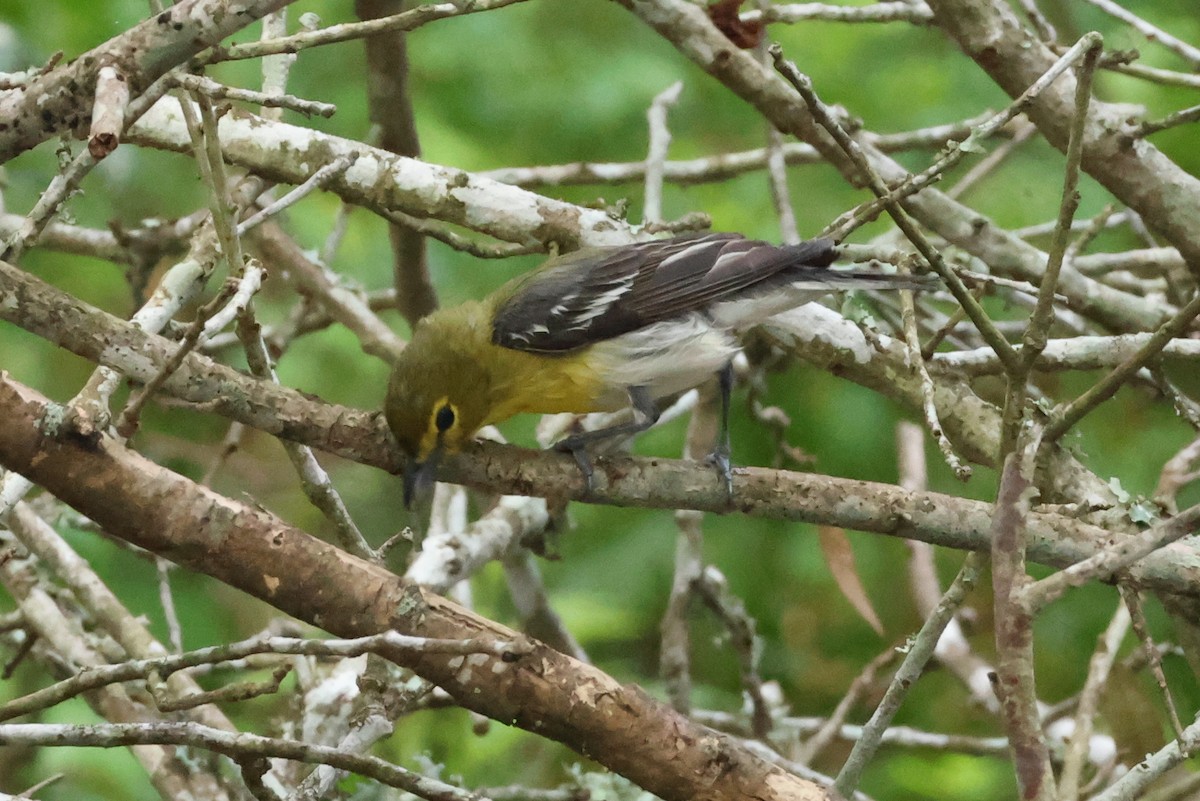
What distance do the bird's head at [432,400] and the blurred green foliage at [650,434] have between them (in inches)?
62.9

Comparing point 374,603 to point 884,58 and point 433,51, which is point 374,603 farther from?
point 884,58

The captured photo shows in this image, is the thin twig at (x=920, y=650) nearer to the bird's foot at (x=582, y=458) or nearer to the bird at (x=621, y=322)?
the bird's foot at (x=582, y=458)

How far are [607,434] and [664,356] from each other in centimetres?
56

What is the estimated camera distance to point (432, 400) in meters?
3.17

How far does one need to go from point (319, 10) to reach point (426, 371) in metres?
3.25

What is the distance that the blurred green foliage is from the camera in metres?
5.04

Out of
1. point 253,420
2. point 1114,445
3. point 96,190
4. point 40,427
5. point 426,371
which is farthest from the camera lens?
point 96,190

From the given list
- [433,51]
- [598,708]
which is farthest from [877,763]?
[433,51]

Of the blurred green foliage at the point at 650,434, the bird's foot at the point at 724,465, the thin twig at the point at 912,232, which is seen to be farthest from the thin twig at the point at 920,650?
the blurred green foliage at the point at 650,434

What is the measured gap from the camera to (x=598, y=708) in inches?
85.6

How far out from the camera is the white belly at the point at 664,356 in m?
3.76

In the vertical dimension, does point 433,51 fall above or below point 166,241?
above

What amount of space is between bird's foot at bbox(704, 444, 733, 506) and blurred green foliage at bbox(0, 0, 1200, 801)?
163 cm

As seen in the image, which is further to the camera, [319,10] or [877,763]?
[319,10]
